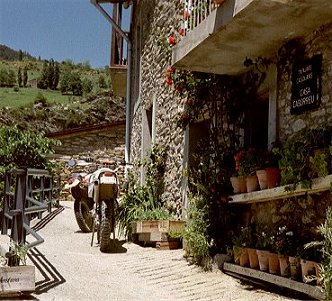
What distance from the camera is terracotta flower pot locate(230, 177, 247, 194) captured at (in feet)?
20.1

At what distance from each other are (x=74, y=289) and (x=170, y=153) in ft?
13.8

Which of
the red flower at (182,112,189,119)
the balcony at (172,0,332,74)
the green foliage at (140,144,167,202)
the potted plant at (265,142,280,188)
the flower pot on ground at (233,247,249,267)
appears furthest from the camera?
the green foliage at (140,144,167,202)

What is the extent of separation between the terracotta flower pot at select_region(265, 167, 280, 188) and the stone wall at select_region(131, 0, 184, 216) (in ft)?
9.93

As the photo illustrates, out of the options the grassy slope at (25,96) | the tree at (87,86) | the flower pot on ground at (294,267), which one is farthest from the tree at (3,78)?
the flower pot on ground at (294,267)

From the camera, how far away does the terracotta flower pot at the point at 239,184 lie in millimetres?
6121

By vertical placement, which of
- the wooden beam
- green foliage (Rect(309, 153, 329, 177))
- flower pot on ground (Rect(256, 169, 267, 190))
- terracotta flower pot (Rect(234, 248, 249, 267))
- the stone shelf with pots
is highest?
green foliage (Rect(309, 153, 329, 177))

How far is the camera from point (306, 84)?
5.52m

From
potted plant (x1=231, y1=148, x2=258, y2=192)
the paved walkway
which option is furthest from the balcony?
the paved walkway

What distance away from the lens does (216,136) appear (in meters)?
7.41

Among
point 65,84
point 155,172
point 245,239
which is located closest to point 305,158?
point 245,239

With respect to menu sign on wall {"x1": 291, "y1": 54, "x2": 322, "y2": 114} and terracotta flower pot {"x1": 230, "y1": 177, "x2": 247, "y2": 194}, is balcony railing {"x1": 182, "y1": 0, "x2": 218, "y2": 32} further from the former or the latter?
terracotta flower pot {"x1": 230, "y1": 177, "x2": 247, "y2": 194}

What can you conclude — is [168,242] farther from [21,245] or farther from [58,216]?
[58,216]

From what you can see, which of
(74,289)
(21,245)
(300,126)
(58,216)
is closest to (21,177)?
(21,245)

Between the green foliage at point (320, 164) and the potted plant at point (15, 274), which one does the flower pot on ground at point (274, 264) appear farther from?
the potted plant at point (15, 274)
